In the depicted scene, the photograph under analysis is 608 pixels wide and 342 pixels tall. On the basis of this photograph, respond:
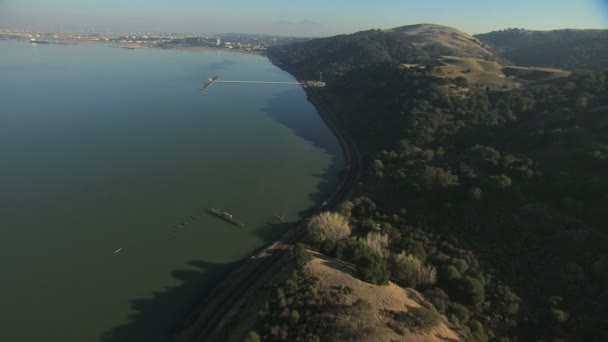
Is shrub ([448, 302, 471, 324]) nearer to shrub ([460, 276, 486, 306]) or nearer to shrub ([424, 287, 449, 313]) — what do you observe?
shrub ([424, 287, 449, 313])

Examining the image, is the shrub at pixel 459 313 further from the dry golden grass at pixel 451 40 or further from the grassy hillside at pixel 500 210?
the dry golden grass at pixel 451 40

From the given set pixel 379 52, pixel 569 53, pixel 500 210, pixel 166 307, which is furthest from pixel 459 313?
pixel 569 53

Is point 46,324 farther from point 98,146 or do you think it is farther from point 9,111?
point 9,111

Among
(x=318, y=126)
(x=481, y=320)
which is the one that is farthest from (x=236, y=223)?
(x=318, y=126)

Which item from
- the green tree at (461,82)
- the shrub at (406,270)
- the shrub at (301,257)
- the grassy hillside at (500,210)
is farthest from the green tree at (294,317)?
the green tree at (461,82)

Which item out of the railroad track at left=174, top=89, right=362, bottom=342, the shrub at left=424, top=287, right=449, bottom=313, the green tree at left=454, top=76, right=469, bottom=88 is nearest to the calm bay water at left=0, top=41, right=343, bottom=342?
the railroad track at left=174, top=89, right=362, bottom=342

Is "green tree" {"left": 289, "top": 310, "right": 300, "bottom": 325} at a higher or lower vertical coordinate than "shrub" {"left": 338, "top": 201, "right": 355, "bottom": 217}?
higher

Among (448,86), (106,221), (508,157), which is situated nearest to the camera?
(106,221)
